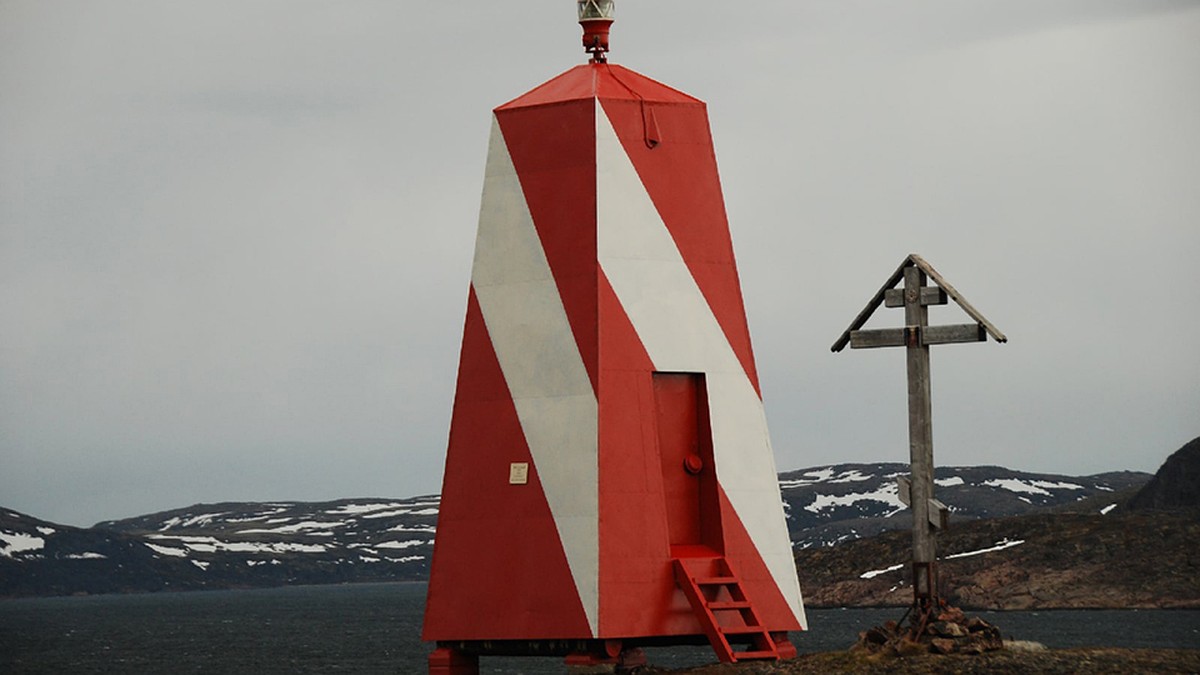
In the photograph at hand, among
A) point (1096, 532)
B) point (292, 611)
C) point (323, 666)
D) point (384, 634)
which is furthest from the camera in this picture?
point (292, 611)

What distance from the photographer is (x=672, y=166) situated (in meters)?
22.5

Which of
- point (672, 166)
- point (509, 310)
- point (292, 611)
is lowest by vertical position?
point (292, 611)

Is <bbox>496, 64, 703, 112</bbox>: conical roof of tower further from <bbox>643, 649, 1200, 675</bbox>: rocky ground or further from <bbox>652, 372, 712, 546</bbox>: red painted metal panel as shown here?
<bbox>643, 649, 1200, 675</bbox>: rocky ground

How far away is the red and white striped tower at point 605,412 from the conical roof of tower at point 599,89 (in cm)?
4

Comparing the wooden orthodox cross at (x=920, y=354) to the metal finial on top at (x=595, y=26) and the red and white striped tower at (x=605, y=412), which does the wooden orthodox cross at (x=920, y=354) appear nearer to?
the red and white striped tower at (x=605, y=412)

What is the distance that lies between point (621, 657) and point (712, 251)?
14.5ft


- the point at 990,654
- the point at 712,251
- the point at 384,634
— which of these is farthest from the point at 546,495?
the point at 384,634

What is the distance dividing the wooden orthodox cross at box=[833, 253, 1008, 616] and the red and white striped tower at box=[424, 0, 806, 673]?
218 centimetres

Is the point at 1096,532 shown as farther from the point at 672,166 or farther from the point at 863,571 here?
the point at 672,166

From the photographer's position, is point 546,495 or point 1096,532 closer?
point 546,495

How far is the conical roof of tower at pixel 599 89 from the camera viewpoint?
22297 millimetres

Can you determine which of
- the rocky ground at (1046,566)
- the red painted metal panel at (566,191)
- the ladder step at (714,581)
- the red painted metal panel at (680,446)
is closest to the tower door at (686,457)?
the red painted metal panel at (680,446)

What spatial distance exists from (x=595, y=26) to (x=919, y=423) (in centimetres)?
594

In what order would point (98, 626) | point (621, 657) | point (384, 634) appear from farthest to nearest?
point (98, 626), point (384, 634), point (621, 657)
